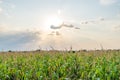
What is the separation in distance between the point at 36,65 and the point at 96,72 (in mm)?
2669

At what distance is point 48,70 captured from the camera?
32.3 ft

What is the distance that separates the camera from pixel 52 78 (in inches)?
354

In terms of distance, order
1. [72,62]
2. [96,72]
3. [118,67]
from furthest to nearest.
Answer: [72,62], [118,67], [96,72]

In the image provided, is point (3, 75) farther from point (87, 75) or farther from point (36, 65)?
point (87, 75)

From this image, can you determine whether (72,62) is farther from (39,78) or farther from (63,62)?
(39,78)

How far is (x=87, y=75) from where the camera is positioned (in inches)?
352

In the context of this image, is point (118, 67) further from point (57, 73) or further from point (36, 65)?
point (36, 65)

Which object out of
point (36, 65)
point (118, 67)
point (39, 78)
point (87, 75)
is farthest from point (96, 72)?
point (36, 65)

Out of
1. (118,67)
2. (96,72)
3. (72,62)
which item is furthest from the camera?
(72,62)

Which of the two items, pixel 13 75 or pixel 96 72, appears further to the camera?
pixel 13 75

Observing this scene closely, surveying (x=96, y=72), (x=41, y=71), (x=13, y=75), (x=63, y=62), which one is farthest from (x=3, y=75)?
(x=96, y=72)

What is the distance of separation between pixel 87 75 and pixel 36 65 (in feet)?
7.78

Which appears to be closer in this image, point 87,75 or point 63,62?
point 87,75

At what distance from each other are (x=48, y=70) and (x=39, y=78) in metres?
0.95
